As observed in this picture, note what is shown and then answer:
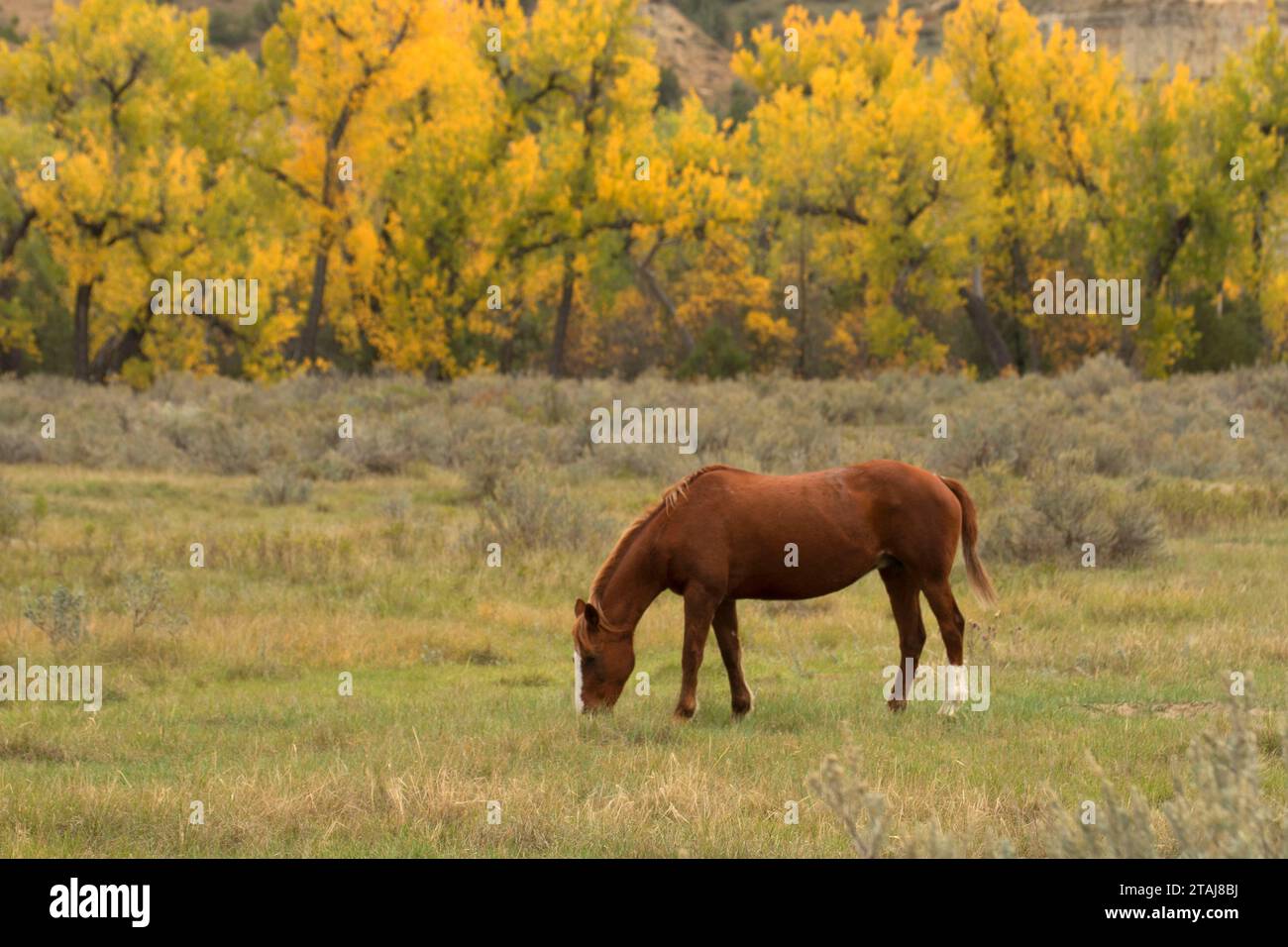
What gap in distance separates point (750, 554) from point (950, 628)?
4.53 feet

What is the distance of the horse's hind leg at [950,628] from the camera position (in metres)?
8.91

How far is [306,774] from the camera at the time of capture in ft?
24.3

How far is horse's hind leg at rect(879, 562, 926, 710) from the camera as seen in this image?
905 cm

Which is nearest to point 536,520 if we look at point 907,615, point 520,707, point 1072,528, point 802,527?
point 1072,528

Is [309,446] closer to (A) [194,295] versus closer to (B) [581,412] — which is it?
(B) [581,412]

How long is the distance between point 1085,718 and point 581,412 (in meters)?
21.3

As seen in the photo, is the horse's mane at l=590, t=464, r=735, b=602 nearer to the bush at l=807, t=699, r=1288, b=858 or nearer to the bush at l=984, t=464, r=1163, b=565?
the bush at l=807, t=699, r=1288, b=858

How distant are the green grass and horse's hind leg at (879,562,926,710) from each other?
44cm

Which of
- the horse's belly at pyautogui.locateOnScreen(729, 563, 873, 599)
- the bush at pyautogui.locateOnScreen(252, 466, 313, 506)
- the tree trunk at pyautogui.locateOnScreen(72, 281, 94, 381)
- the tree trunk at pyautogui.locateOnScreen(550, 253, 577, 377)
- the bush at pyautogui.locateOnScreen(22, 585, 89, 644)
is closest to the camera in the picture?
the horse's belly at pyautogui.locateOnScreen(729, 563, 873, 599)

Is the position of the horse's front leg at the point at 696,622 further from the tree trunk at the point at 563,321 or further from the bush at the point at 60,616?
the tree trunk at the point at 563,321

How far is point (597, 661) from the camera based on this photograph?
Result: 8.58 meters

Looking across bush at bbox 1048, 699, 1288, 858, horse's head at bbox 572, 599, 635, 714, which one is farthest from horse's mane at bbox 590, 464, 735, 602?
bush at bbox 1048, 699, 1288, 858
